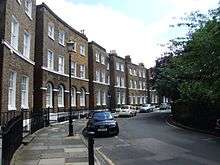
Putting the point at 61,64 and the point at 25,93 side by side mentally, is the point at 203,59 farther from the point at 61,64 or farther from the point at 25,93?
the point at 61,64

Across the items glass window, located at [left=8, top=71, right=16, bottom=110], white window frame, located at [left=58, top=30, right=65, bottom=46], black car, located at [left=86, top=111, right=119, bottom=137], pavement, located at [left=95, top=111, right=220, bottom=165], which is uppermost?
white window frame, located at [left=58, top=30, right=65, bottom=46]

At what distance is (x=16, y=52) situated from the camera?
72.8 ft

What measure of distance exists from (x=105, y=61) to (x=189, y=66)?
40.7 meters

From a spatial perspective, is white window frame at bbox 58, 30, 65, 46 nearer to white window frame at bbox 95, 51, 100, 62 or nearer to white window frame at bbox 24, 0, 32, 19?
white window frame at bbox 24, 0, 32, 19

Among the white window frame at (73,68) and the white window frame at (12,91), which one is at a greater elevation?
the white window frame at (73,68)

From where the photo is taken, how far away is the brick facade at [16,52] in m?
19.6

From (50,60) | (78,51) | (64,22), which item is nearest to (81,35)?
(78,51)

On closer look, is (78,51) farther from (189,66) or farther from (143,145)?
(143,145)

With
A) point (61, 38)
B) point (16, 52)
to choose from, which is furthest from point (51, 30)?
point (16, 52)

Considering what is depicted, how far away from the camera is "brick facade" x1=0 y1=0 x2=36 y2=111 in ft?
64.2

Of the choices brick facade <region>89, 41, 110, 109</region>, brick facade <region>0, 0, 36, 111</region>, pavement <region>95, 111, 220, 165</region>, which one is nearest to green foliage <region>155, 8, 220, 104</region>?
pavement <region>95, 111, 220, 165</region>

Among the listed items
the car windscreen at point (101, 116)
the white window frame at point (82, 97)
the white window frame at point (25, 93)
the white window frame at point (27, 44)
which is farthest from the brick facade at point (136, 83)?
the car windscreen at point (101, 116)

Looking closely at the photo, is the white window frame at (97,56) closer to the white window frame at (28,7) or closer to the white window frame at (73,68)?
the white window frame at (73,68)

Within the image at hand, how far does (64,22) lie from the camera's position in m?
41.8
